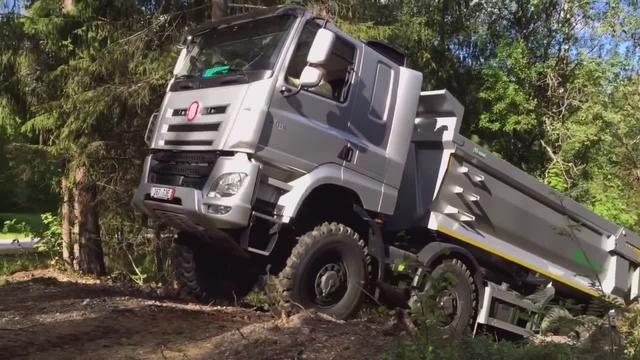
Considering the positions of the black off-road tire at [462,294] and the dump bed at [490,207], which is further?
the dump bed at [490,207]

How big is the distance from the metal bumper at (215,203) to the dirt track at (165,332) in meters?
0.85

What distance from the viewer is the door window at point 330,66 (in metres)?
5.76

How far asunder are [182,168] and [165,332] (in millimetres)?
1578

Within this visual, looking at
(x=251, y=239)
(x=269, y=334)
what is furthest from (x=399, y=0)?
(x=269, y=334)

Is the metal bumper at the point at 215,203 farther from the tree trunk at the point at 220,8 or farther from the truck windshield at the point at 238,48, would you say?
the tree trunk at the point at 220,8

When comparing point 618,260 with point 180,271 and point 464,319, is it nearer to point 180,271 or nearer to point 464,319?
point 464,319

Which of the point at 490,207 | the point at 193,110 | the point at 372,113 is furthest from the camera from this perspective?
the point at 490,207

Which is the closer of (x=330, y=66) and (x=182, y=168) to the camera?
(x=182, y=168)

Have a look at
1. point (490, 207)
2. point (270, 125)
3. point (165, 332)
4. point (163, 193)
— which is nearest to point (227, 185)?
point (270, 125)

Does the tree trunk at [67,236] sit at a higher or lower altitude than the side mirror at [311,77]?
lower

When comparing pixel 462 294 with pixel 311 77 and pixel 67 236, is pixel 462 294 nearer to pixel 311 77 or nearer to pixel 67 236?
pixel 311 77

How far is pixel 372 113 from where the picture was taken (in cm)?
632

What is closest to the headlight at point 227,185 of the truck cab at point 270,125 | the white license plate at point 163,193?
the truck cab at point 270,125

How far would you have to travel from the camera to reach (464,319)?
6891mm
